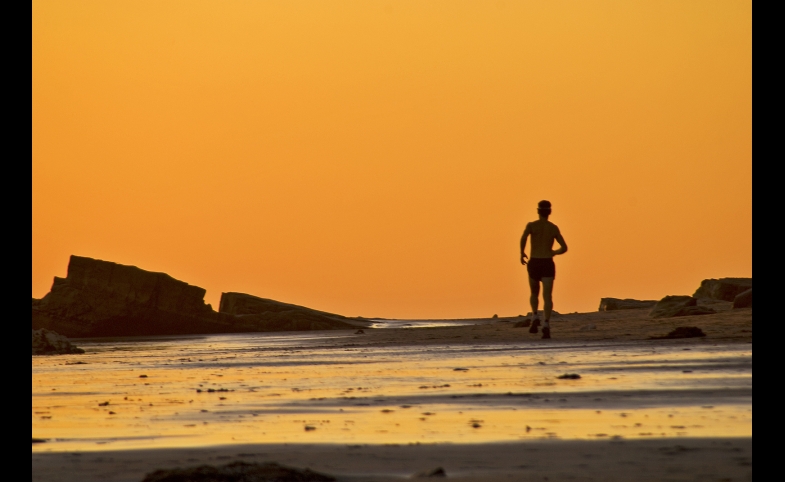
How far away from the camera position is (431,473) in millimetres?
5910

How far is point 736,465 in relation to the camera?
575 cm

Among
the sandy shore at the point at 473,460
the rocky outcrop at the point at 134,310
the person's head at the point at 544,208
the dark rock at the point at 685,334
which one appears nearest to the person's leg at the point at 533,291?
the person's head at the point at 544,208

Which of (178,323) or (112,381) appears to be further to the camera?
(178,323)

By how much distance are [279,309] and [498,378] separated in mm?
61720

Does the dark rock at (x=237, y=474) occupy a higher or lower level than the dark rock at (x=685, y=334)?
lower

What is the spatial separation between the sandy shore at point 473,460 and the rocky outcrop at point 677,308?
1851cm

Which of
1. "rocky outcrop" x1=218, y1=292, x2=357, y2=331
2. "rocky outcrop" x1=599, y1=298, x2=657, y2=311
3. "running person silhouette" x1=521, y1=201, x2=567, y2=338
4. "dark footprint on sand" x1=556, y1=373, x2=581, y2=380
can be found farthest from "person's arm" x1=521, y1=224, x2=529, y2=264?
"rocky outcrop" x1=218, y1=292, x2=357, y2=331

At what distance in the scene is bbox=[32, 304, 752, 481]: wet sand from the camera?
6.27 m

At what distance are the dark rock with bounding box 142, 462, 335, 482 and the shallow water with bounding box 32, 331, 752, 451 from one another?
1385mm

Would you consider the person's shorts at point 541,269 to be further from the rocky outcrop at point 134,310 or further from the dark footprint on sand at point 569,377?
the rocky outcrop at point 134,310

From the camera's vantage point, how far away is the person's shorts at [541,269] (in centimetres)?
2047
